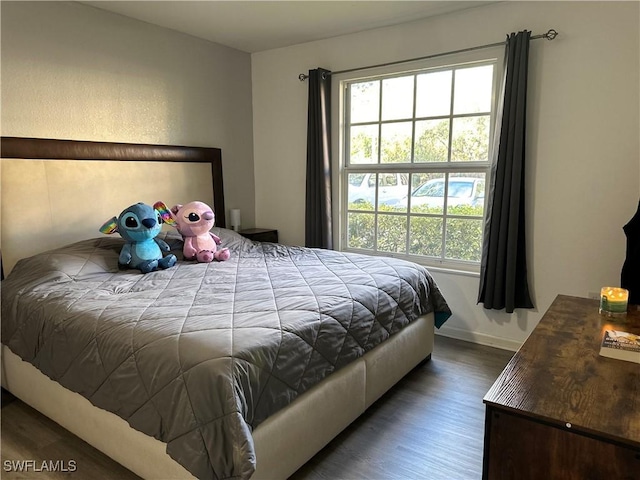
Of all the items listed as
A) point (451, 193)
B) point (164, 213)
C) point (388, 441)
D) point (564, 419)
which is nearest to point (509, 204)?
point (451, 193)

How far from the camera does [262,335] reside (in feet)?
5.27

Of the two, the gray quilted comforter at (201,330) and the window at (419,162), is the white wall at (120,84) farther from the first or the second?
the window at (419,162)

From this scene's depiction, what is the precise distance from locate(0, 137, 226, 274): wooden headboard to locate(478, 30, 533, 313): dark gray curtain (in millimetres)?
2465

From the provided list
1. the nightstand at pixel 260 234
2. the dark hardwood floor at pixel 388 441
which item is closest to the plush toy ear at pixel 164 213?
the nightstand at pixel 260 234

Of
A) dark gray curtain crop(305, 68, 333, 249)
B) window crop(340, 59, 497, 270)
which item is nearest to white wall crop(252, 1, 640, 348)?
window crop(340, 59, 497, 270)

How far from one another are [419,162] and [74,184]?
8.40 ft

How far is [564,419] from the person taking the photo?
1.11 m

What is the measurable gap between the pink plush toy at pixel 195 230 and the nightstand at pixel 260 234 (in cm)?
93

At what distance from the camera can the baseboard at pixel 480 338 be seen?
123 inches

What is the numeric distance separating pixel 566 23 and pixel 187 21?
270 cm

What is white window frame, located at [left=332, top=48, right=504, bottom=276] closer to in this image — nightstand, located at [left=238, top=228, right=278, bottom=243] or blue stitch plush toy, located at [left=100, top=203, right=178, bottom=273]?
nightstand, located at [left=238, top=228, right=278, bottom=243]

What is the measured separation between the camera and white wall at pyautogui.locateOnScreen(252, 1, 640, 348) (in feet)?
8.50

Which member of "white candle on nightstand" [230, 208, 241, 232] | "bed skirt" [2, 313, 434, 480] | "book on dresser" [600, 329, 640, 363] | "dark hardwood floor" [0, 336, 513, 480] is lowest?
"dark hardwood floor" [0, 336, 513, 480]

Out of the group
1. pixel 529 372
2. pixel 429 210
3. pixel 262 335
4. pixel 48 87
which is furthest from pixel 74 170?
pixel 529 372
